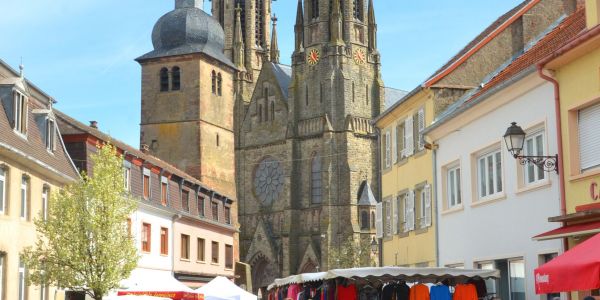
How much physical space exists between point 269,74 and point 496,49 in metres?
67.7

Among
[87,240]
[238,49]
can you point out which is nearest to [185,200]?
[87,240]

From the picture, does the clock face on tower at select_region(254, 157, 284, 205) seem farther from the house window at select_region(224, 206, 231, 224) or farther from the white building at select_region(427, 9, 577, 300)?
the white building at select_region(427, 9, 577, 300)

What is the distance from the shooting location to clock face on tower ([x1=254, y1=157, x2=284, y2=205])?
89.0 metres

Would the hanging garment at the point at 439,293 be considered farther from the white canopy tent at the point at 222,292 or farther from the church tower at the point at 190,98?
the church tower at the point at 190,98

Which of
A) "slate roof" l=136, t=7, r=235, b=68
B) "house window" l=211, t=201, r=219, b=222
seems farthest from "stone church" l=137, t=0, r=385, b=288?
"house window" l=211, t=201, r=219, b=222

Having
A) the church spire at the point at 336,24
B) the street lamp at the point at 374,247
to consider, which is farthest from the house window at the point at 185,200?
the church spire at the point at 336,24

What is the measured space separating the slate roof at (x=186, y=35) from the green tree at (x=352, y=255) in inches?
652

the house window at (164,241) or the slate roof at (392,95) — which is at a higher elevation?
the slate roof at (392,95)

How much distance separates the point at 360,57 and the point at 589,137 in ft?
235

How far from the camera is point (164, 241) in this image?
40094mm

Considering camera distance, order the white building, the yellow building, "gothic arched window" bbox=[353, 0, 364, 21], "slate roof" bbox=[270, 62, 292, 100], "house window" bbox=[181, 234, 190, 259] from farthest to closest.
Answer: "slate roof" bbox=[270, 62, 292, 100] → "gothic arched window" bbox=[353, 0, 364, 21] → "house window" bbox=[181, 234, 190, 259] → the white building → the yellow building

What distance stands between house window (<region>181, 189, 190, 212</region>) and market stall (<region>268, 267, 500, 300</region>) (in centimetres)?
2345

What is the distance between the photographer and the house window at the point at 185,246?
4278 centimetres

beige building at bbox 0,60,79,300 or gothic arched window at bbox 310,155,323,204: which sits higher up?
gothic arched window at bbox 310,155,323,204
